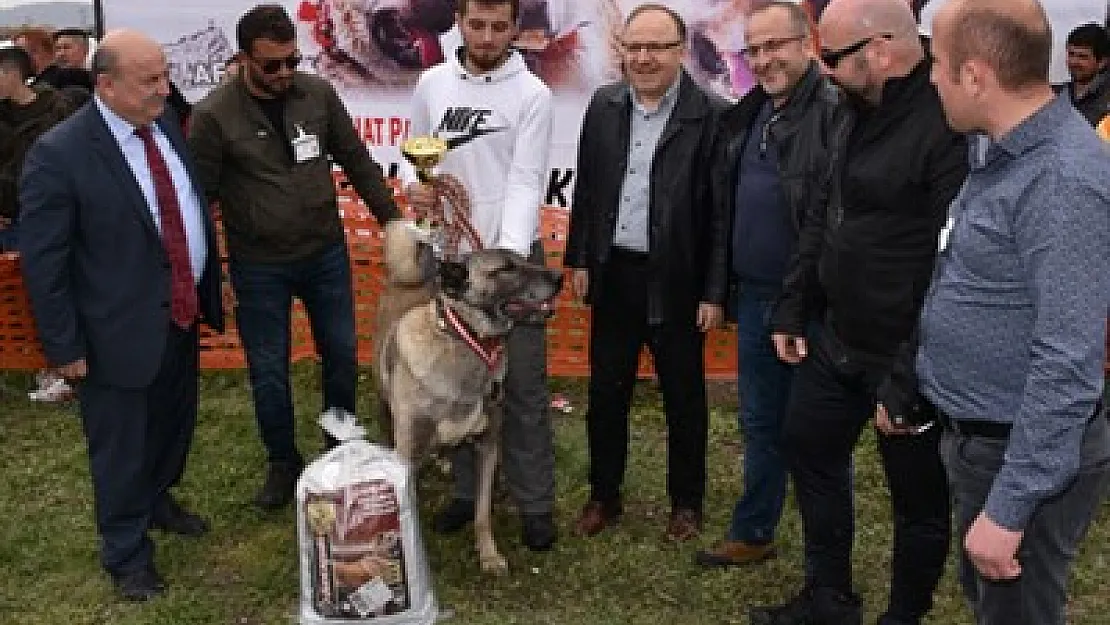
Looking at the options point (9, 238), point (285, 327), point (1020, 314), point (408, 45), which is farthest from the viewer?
point (408, 45)

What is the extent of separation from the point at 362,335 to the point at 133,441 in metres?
2.77

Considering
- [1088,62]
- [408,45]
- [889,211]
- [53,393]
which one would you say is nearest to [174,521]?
[53,393]

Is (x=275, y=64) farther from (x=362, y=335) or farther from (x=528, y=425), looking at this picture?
(x=362, y=335)

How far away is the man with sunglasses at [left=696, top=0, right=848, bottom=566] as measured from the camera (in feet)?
11.8

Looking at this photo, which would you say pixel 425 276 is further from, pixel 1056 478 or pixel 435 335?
pixel 1056 478

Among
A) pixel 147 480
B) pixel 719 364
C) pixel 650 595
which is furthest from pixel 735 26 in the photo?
pixel 147 480

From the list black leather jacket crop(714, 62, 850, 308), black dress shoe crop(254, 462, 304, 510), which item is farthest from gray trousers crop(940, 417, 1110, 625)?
black dress shoe crop(254, 462, 304, 510)

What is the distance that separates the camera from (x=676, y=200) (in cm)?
398

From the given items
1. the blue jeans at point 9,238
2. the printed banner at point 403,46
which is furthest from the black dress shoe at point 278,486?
the printed banner at point 403,46

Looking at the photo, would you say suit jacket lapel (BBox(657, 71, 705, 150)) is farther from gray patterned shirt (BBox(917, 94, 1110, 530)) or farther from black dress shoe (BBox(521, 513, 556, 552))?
gray patterned shirt (BBox(917, 94, 1110, 530))

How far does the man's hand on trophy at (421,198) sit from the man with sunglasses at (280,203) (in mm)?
675

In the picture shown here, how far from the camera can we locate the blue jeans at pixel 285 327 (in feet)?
15.1

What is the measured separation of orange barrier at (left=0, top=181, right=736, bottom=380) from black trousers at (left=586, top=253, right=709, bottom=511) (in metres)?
1.84

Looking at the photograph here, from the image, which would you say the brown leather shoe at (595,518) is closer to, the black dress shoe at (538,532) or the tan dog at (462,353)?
the black dress shoe at (538,532)
